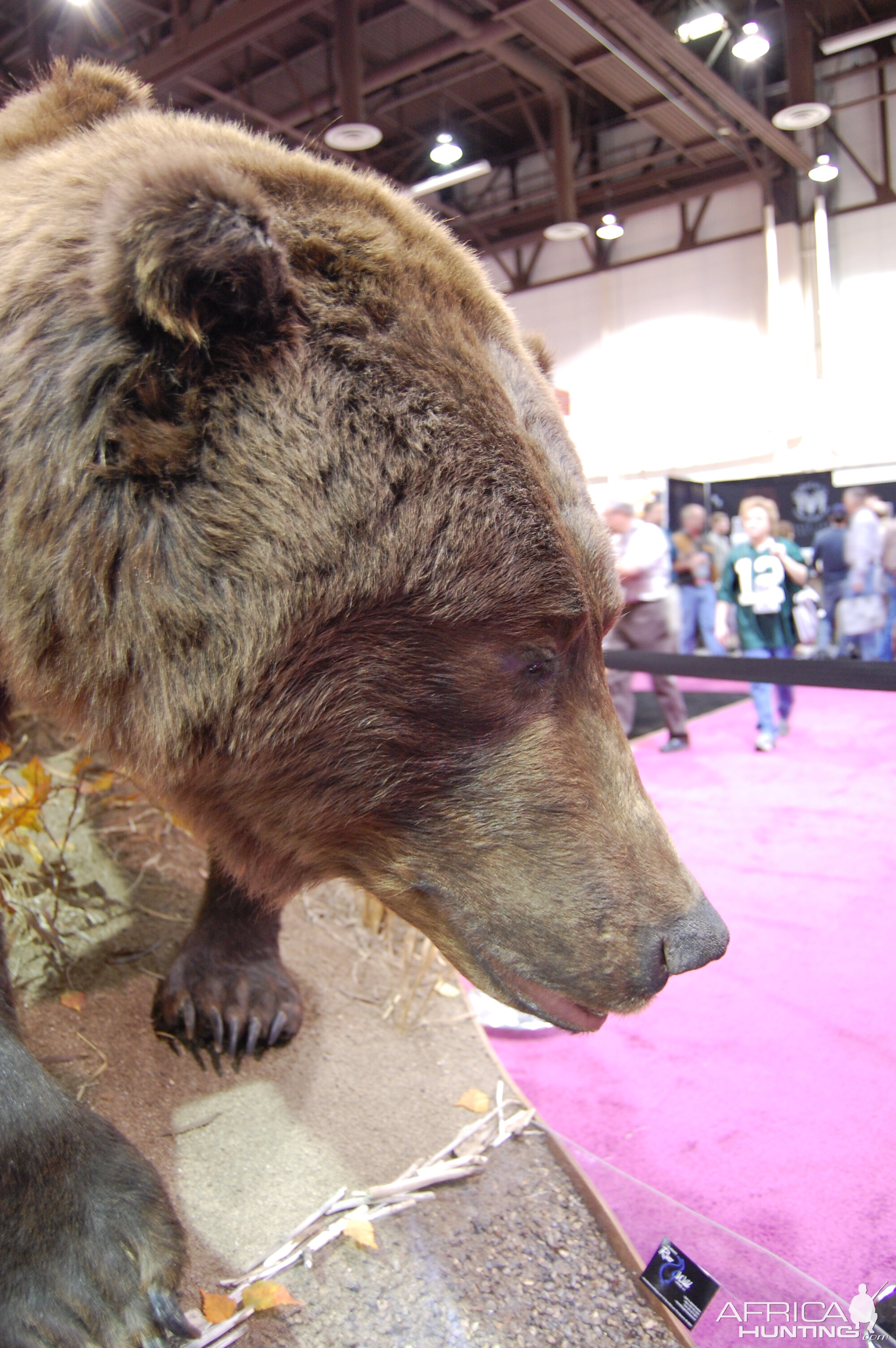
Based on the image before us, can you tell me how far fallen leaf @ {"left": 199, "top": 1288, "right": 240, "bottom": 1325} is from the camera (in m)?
1.38

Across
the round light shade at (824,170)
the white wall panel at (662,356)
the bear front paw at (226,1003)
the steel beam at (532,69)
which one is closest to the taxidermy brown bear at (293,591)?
the bear front paw at (226,1003)

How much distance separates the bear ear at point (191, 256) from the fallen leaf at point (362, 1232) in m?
1.46

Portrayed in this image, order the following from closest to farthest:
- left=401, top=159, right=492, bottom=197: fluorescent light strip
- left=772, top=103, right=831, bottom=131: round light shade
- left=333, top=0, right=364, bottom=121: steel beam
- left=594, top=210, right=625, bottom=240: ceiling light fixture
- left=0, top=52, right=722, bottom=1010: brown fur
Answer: left=0, top=52, right=722, bottom=1010: brown fur → left=333, top=0, right=364, bottom=121: steel beam → left=772, top=103, right=831, bottom=131: round light shade → left=401, top=159, right=492, bottom=197: fluorescent light strip → left=594, top=210, right=625, bottom=240: ceiling light fixture

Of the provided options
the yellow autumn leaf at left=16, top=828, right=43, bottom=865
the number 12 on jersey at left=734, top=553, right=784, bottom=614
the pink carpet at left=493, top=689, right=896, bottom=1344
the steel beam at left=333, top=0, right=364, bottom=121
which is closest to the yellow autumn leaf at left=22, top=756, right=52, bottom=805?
the yellow autumn leaf at left=16, top=828, right=43, bottom=865

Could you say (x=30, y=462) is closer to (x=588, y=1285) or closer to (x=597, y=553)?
(x=597, y=553)

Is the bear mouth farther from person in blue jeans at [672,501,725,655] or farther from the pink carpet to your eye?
person in blue jeans at [672,501,725,655]

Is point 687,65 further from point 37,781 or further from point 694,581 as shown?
point 37,781

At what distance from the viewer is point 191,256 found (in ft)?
3.40

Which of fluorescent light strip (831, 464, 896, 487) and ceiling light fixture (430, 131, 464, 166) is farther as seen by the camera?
ceiling light fixture (430, 131, 464, 166)

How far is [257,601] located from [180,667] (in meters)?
0.14

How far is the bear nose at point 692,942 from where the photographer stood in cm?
129

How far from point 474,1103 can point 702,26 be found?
892cm

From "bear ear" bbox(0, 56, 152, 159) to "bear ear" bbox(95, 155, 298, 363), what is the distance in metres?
0.68

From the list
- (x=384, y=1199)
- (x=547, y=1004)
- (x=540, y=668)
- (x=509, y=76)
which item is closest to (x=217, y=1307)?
(x=384, y=1199)
